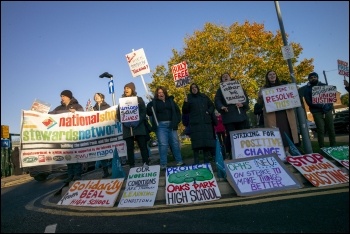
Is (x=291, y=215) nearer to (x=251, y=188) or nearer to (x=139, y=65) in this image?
(x=251, y=188)

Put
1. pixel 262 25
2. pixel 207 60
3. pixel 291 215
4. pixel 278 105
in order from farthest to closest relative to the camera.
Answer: pixel 262 25 < pixel 207 60 < pixel 278 105 < pixel 291 215

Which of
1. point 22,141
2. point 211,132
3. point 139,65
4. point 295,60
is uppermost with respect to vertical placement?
point 295,60

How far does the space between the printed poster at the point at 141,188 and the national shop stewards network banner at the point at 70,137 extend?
1.21 meters

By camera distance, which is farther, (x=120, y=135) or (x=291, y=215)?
(x=120, y=135)

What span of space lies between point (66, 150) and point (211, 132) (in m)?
3.31

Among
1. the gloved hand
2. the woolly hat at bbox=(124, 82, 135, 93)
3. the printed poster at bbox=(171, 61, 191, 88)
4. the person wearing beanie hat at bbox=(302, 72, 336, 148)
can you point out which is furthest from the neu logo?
the gloved hand

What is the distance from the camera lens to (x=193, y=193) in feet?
15.1

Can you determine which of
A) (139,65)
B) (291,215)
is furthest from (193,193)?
(139,65)

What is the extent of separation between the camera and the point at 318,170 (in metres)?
4.95

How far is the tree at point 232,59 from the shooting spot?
2517 cm

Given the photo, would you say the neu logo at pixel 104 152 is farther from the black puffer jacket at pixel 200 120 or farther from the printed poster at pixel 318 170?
the printed poster at pixel 318 170

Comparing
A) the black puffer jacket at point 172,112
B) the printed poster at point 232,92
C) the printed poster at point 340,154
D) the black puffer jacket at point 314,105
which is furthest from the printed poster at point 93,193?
the black puffer jacket at point 314,105

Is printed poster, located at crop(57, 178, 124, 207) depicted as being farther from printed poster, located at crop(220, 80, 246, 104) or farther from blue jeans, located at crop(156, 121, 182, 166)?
printed poster, located at crop(220, 80, 246, 104)

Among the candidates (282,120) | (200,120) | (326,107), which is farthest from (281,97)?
(200,120)
